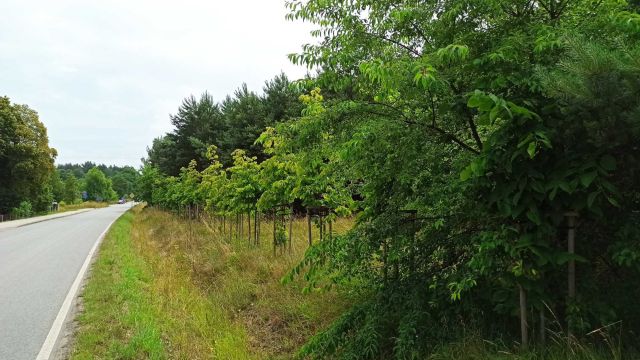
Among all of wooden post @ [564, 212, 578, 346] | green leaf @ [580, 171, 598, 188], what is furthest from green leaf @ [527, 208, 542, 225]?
green leaf @ [580, 171, 598, 188]

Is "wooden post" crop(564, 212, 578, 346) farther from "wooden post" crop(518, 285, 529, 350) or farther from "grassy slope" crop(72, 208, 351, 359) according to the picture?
"grassy slope" crop(72, 208, 351, 359)

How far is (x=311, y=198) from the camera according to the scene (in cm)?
834

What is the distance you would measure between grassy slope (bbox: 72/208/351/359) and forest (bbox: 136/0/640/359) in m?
1.52

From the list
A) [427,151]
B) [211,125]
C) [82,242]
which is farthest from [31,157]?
[427,151]

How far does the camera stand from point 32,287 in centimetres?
991

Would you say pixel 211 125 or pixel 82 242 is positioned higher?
pixel 211 125

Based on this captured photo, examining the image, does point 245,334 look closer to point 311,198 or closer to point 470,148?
point 311,198

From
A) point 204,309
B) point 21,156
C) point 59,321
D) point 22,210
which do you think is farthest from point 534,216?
point 22,210

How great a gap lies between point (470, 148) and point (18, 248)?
17.7 meters

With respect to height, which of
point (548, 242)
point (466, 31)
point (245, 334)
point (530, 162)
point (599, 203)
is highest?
point (466, 31)

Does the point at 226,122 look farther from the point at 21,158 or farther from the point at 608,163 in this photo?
the point at 608,163

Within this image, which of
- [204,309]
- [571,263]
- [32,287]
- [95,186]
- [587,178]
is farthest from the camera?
[95,186]

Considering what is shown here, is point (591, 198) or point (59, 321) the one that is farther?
point (59, 321)

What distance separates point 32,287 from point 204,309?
4.48 meters
